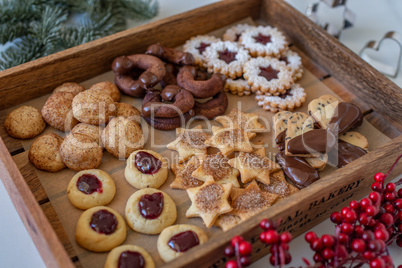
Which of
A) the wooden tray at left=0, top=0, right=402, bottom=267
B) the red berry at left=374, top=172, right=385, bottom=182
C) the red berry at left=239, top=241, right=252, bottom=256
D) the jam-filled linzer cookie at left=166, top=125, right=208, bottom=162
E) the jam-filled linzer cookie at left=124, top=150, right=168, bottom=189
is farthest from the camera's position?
the jam-filled linzer cookie at left=166, top=125, right=208, bottom=162

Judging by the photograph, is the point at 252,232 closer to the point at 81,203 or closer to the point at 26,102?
the point at 81,203

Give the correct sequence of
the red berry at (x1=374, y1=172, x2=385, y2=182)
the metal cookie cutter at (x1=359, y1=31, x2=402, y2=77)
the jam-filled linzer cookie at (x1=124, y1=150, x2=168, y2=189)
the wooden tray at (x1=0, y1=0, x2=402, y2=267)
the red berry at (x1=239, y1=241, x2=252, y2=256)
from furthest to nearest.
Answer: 1. the metal cookie cutter at (x1=359, y1=31, x2=402, y2=77)
2. the jam-filled linzer cookie at (x1=124, y1=150, x2=168, y2=189)
3. the red berry at (x1=374, y1=172, x2=385, y2=182)
4. the wooden tray at (x1=0, y1=0, x2=402, y2=267)
5. the red berry at (x1=239, y1=241, x2=252, y2=256)

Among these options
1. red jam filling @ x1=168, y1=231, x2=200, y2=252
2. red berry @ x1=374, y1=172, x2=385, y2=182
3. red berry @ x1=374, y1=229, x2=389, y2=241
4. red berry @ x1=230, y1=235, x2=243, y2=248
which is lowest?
red jam filling @ x1=168, y1=231, x2=200, y2=252

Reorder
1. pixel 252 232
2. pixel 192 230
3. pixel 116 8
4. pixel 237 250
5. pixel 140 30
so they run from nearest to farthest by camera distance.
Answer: pixel 237 250
pixel 252 232
pixel 192 230
pixel 140 30
pixel 116 8

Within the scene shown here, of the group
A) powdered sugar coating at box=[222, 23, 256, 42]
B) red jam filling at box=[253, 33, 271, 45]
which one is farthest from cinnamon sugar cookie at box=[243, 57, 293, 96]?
powdered sugar coating at box=[222, 23, 256, 42]

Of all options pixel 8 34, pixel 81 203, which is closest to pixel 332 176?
pixel 81 203

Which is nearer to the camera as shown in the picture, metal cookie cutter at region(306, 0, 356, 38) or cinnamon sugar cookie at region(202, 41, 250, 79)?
cinnamon sugar cookie at region(202, 41, 250, 79)

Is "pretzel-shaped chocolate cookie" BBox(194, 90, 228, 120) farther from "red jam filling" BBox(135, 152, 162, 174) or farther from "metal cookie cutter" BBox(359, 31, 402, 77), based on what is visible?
"metal cookie cutter" BBox(359, 31, 402, 77)

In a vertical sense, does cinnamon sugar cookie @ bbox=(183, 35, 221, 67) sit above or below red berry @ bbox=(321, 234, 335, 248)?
above
